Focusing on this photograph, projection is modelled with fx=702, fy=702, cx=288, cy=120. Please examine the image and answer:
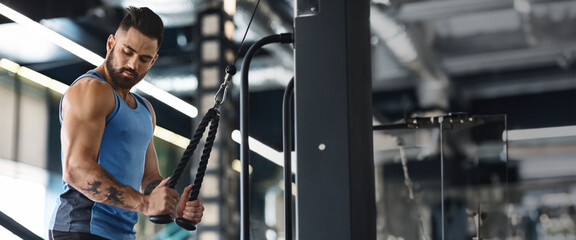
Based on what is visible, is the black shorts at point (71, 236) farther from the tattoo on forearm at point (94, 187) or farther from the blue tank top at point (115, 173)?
the tattoo on forearm at point (94, 187)

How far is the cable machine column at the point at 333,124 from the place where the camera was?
44.4 inches

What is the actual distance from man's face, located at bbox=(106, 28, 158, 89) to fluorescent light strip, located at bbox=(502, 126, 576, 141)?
165 inches

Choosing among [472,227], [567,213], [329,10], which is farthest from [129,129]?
[567,213]

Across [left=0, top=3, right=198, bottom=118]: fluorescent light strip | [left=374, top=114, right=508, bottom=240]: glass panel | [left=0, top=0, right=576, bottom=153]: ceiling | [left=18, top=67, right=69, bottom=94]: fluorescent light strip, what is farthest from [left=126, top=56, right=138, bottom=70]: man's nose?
[left=18, top=67, right=69, bottom=94]: fluorescent light strip

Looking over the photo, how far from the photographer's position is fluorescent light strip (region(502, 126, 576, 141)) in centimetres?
529

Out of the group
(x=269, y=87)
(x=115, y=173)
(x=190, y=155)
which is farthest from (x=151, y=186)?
(x=269, y=87)

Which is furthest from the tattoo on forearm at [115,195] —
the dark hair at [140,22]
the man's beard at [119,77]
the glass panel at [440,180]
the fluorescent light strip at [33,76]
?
the fluorescent light strip at [33,76]

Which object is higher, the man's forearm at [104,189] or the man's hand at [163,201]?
the man's forearm at [104,189]

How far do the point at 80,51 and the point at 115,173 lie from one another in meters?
3.86

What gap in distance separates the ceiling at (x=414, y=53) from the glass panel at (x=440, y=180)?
1043 millimetres

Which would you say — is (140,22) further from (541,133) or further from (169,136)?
(541,133)

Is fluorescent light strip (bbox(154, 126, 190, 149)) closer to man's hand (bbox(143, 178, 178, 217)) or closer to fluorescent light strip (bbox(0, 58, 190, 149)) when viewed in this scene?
fluorescent light strip (bbox(0, 58, 190, 149))

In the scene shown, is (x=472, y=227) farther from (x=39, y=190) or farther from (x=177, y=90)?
(x=39, y=190)

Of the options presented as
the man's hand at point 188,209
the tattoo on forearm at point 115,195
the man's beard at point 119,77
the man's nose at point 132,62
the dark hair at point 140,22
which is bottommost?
the man's hand at point 188,209
